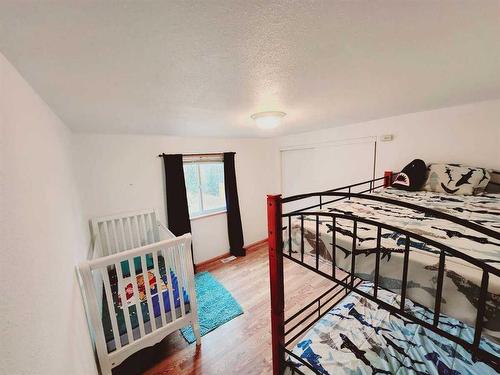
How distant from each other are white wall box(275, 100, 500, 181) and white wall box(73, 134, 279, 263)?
72.4 inches

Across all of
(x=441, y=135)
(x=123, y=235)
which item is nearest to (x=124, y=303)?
(x=123, y=235)

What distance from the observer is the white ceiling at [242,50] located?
606 millimetres

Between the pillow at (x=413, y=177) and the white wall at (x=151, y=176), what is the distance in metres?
2.22

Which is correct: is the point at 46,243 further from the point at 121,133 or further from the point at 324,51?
the point at 121,133

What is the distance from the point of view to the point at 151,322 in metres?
1.75

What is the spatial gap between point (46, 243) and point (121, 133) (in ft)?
6.85

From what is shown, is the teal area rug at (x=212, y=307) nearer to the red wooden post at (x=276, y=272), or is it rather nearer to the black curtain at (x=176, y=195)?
the black curtain at (x=176, y=195)

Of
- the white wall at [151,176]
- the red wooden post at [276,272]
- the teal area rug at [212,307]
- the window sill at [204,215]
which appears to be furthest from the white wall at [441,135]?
the teal area rug at [212,307]

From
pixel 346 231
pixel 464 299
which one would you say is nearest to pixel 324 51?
pixel 346 231

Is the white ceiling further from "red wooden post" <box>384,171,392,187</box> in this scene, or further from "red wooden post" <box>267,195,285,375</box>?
"red wooden post" <box>384,171,392,187</box>

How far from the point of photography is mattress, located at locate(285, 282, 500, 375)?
4.11 ft

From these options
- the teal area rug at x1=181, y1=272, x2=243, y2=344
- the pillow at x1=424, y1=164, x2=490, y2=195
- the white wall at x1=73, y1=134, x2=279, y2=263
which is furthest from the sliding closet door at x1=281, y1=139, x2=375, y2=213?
the teal area rug at x1=181, y1=272, x2=243, y2=344

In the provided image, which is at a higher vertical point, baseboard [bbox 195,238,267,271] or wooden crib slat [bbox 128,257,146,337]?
wooden crib slat [bbox 128,257,146,337]

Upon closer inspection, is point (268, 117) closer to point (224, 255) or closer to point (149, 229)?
point (149, 229)
